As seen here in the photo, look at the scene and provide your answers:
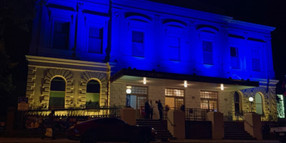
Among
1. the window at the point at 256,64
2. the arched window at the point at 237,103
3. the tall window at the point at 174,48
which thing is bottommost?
the arched window at the point at 237,103

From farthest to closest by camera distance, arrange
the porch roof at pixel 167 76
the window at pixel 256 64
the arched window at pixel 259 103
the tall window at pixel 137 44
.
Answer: the window at pixel 256 64, the arched window at pixel 259 103, the tall window at pixel 137 44, the porch roof at pixel 167 76

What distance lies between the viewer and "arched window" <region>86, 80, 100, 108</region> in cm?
2458

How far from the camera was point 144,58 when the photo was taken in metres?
27.1

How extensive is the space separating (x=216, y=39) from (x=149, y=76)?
440 inches

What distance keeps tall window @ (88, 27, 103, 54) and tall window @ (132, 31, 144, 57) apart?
3120mm

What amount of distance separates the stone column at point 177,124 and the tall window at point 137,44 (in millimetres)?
7779

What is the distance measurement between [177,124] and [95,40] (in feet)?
35.1

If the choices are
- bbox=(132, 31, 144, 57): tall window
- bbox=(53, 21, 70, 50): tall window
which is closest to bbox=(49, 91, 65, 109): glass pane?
bbox=(53, 21, 70, 50): tall window

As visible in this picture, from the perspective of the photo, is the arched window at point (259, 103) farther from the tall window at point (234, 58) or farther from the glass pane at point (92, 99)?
the glass pane at point (92, 99)

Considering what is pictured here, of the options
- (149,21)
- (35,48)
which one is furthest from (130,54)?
(35,48)

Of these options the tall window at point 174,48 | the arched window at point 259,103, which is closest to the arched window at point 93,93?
the tall window at point 174,48

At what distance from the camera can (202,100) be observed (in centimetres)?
2884

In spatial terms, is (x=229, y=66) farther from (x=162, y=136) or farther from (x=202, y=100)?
(x=162, y=136)

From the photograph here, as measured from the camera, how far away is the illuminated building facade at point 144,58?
2388 centimetres
